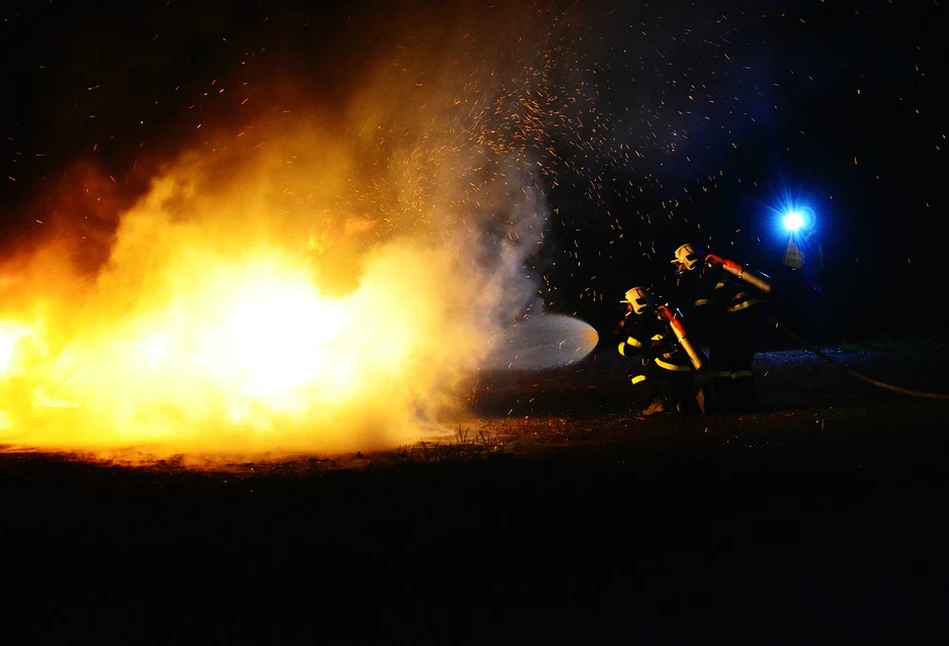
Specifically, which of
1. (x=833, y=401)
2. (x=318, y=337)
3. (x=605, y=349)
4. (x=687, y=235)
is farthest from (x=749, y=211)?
(x=318, y=337)

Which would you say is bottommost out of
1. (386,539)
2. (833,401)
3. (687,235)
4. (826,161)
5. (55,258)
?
(386,539)

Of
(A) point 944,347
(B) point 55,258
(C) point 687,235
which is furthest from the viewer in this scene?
(C) point 687,235

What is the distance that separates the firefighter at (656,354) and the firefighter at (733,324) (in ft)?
1.17

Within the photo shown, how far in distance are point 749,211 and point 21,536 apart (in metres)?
25.5

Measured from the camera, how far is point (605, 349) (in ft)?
62.7

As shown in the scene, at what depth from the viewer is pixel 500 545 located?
481cm

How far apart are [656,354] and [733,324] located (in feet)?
3.36

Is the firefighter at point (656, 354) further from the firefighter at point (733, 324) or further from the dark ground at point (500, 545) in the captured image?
the dark ground at point (500, 545)

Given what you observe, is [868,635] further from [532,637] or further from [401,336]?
[401,336]

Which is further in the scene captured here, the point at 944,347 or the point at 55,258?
the point at 944,347

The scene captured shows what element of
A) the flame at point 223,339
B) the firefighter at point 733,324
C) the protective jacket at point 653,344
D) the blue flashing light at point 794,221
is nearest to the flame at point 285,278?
the flame at point 223,339

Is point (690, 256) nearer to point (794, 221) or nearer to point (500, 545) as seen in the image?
point (500, 545)

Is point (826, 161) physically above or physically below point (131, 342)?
above

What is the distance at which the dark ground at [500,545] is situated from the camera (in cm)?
383
